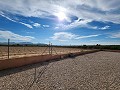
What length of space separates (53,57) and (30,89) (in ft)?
32.0

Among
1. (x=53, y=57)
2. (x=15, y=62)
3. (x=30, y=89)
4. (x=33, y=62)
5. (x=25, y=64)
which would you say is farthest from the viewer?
(x=53, y=57)

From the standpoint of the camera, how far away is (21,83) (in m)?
6.10

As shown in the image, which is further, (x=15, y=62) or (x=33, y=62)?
(x=33, y=62)

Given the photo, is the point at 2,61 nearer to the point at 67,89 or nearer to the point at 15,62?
the point at 15,62

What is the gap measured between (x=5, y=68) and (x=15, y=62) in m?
0.97

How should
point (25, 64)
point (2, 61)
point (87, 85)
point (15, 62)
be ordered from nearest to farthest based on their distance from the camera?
point (87, 85)
point (2, 61)
point (15, 62)
point (25, 64)

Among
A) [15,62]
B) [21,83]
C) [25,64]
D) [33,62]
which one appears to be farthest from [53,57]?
[21,83]

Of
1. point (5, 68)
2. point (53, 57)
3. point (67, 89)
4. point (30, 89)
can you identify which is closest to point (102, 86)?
point (67, 89)

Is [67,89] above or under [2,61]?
under

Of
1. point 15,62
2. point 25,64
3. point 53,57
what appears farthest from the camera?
point 53,57

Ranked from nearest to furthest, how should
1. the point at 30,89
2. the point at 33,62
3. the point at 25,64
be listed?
the point at 30,89 → the point at 25,64 → the point at 33,62

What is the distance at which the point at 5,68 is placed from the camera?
8.84m

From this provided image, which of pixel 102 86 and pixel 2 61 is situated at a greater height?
Result: pixel 2 61

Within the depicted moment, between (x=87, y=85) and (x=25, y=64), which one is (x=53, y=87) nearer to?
(x=87, y=85)
